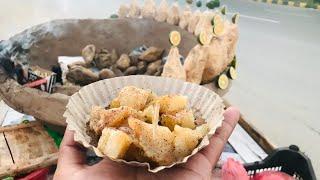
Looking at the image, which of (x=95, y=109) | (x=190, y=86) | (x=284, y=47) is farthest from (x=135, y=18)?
(x=95, y=109)

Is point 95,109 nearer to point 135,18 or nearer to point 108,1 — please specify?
point 135,18

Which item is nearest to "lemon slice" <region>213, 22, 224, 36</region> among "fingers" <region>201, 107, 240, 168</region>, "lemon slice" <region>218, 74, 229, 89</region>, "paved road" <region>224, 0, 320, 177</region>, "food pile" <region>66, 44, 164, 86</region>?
"lemon slice" <region>218, 74, 229, 89</region>

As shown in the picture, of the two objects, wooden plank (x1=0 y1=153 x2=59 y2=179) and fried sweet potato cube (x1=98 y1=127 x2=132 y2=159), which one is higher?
fried sweet potato cube (x1=98 y1=127 x2=132 y2=159)

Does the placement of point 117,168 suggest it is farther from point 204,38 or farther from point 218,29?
point 218,29

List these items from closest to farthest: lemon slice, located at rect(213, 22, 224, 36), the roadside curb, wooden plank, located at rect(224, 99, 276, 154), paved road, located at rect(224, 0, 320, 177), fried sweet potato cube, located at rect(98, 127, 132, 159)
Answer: fried sweet potato cube, located at rect(98, 127, 132, 159)
wooden plank, located at rect(224, 99, 276, 154)
lemon slice, located at rect(213, 22, 224, 36)
paved road, located at rect(224, 0, 320, 177)
the roadside curb

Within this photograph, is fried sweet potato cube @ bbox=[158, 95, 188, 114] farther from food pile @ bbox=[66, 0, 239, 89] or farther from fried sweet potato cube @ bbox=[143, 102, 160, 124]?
food pile @ bbox=[66, 0, 239, 89]

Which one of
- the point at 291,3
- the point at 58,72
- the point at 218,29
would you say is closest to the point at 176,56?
the point at 218,29

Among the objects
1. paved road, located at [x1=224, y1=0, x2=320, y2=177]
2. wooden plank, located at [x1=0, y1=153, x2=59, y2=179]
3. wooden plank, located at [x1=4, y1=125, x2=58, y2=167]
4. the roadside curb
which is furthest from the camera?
the roadside curb
